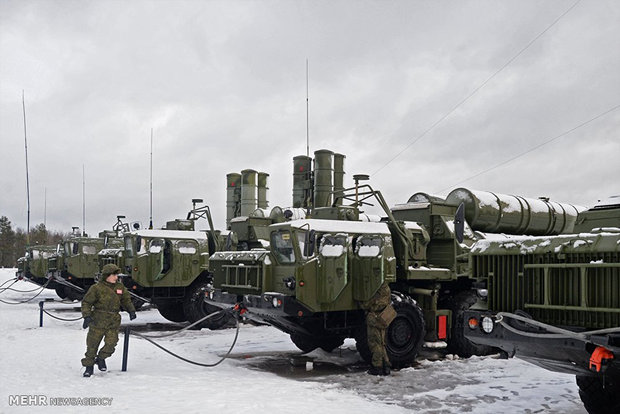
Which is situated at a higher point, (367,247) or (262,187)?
(262,187)

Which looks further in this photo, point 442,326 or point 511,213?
point 511,213

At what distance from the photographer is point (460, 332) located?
34.2 feet

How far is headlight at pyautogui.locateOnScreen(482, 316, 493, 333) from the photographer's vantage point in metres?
5.73

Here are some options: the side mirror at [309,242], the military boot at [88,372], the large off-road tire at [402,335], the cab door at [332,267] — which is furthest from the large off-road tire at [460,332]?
the military boot at [88,372]

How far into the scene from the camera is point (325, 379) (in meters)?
8.19

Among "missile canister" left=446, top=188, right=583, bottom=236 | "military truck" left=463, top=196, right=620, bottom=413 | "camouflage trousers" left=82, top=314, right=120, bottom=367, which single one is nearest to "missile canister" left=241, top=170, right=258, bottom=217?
"missile canister" left=446, top=188, right=583, bottom=236

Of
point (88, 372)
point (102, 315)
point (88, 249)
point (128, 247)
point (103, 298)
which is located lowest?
point (88, 372)

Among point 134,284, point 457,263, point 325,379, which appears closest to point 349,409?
point 325,379

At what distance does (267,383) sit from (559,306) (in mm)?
3757

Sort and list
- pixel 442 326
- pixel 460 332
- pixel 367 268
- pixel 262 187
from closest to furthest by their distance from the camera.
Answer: pixel 367 268, pixel 442 326, pixel 460 332, pixel 262 187

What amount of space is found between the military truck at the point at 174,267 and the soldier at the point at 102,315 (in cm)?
579

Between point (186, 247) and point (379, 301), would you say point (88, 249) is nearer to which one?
point (186, 247)

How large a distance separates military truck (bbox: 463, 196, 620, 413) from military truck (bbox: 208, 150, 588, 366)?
1.36m

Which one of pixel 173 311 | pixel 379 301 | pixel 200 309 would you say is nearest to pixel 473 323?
pixel 379 301
